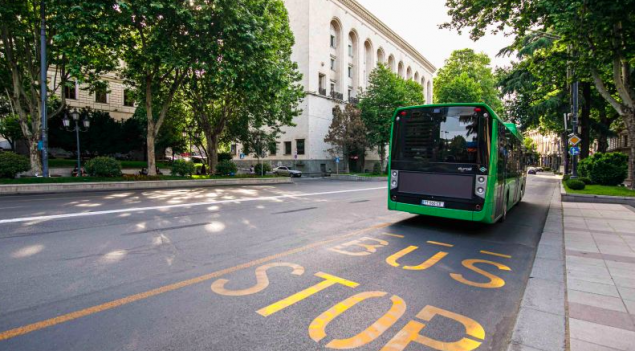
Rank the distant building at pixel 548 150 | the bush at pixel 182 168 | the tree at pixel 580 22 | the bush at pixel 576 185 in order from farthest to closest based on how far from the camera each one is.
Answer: the distant building at pixel 548 150
the bush at pixel 182 168
the bush at pixel 576 185
the tree at pixel 580 22

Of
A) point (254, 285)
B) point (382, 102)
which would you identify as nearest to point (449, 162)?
point (254, 285)

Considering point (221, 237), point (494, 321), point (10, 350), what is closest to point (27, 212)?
point (221, 237)

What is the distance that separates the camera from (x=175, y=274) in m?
4.21

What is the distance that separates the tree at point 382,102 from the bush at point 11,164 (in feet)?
110

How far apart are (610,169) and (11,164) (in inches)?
1282

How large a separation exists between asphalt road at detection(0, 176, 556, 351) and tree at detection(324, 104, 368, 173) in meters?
31.6

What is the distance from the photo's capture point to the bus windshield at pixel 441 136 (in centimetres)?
699

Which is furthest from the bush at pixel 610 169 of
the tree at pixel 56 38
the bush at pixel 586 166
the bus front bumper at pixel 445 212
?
the tree at pixel 56 38

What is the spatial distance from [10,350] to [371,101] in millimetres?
42824

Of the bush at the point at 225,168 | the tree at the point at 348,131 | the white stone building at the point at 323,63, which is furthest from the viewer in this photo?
the white stone building at the point at 323,63

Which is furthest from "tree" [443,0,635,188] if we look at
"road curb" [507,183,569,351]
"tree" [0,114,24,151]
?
"tree" [0,114,24,151]

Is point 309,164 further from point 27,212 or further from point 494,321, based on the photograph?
point 494,321

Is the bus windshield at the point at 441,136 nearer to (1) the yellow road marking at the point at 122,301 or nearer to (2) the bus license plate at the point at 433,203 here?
(2) the bus license plate at the point at 433,203

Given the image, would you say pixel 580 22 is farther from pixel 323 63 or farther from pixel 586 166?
pixel 323 63
